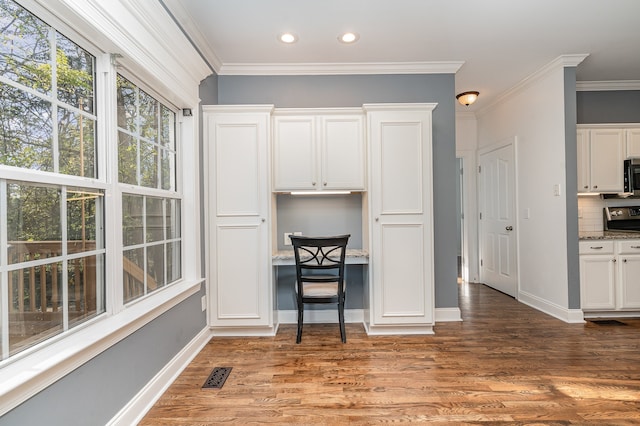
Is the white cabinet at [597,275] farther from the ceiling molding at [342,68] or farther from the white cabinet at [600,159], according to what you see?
the ceiling molding at [342,68]

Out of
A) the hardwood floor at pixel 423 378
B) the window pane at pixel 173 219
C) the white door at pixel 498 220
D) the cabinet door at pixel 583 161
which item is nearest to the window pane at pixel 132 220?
the window pane at pixel 173 219

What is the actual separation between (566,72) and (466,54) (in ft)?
3.59

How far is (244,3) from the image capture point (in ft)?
7.47

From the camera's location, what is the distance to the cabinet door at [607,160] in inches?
137

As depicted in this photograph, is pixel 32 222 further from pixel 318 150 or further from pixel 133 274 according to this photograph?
pixel 318 150

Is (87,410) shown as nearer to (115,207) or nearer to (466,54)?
(115,207)

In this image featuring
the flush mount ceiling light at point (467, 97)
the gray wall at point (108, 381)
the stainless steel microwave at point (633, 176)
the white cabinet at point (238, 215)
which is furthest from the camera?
the flush mount ceiling light at point (467, 97)

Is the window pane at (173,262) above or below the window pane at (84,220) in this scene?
below

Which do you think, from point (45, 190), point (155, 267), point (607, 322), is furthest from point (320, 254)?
point (607, 322)

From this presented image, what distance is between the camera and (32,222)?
128cm

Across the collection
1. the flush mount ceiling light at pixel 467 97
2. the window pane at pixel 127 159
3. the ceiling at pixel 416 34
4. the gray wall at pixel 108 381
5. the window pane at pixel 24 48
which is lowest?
the gray wall at pixel 108 381

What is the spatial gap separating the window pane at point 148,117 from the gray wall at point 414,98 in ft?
3.54

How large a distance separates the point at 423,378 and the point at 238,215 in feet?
6.51

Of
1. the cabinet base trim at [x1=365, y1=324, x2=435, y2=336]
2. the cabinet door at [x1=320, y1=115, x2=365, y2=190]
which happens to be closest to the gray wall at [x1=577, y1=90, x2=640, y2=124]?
the cabinet door at [x1=320, y1=115, x2=365, y2=190]
